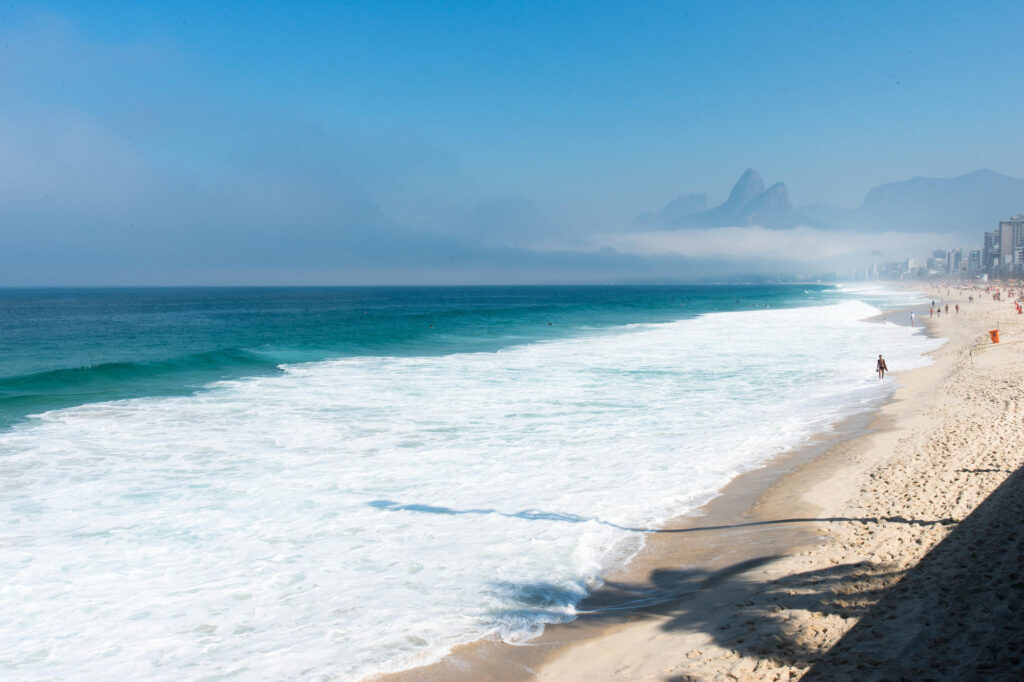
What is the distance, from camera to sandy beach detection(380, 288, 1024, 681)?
5.63 m

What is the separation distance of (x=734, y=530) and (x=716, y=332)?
4197cm

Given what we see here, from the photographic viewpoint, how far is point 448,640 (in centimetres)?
671

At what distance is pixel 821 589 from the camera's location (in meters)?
6.98

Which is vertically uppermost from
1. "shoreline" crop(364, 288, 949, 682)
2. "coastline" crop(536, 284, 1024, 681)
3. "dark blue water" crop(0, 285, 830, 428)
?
"dark blue water" crop(0, 285, 830, 428)

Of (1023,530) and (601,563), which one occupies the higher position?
(1023,530)

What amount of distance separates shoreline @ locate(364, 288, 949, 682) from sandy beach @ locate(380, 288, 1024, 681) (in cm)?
2

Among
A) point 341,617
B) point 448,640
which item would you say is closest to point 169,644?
point 341,617

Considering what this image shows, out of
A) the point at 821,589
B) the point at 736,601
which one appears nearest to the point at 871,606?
the point at 821,589

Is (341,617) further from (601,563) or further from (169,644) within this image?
(601,563)

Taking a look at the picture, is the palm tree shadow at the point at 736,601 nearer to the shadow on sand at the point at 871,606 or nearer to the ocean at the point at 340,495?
the shadow on sand at the point at 871,606

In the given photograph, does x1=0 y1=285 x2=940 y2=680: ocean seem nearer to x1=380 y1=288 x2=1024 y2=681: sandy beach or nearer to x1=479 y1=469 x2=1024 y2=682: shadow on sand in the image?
x1=380 y1=288 x2=1024 y2=681: sandy beach

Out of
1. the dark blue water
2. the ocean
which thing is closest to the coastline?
Result: the ocean

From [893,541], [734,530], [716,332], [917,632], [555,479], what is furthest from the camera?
[716,332]

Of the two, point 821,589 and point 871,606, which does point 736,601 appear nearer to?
point 821,589
